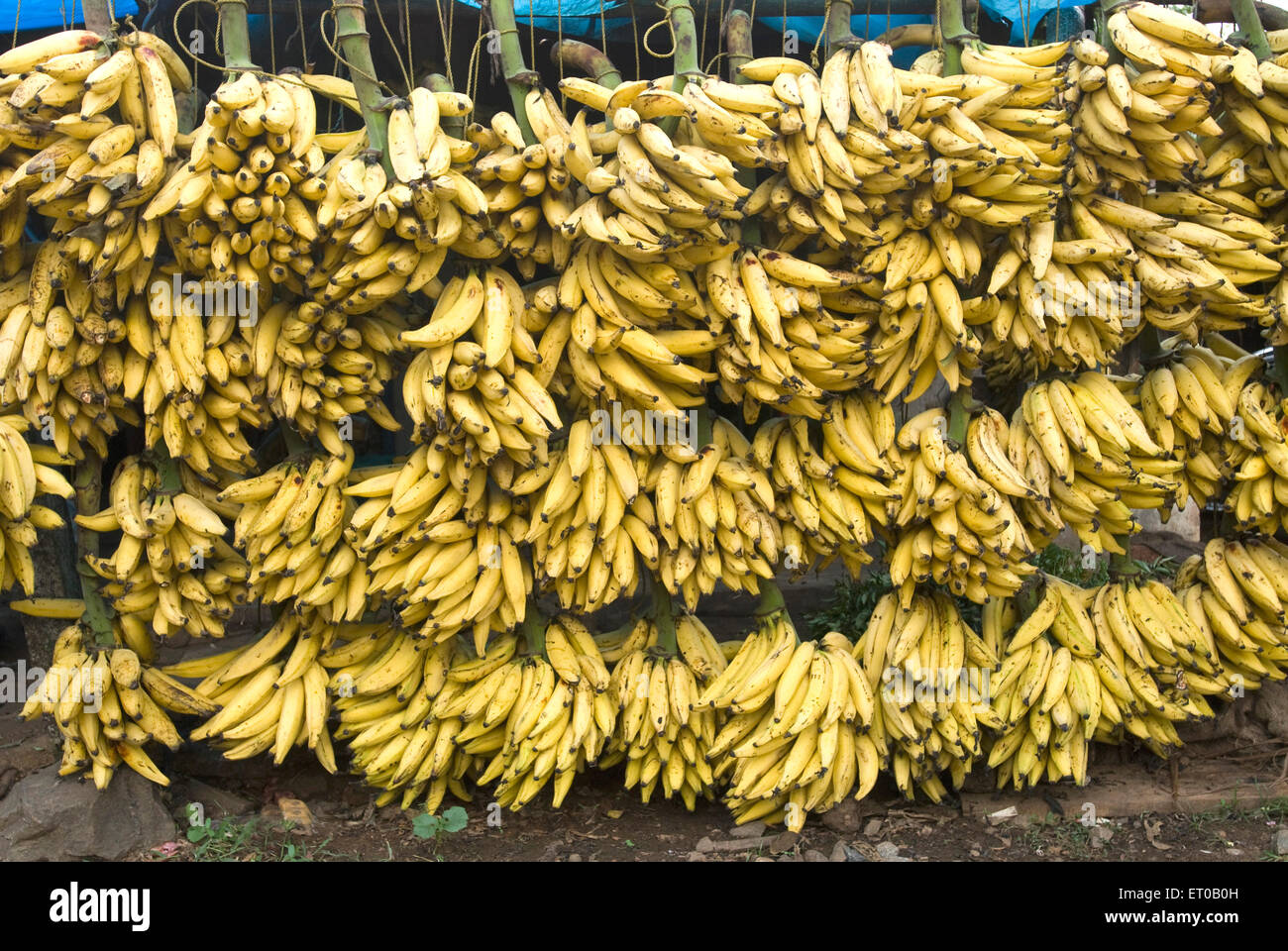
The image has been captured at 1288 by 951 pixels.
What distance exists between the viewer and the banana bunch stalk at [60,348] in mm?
3125

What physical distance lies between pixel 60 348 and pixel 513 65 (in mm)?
1594

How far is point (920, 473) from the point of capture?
3352mm

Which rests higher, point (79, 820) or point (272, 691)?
point (272, 691)

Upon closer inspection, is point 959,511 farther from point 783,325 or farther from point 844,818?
point 844,818

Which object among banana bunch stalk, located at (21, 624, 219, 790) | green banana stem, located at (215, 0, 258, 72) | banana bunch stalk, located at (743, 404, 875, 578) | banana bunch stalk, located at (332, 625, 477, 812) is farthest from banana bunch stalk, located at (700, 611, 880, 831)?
green banana stem, located at (215, 0, 258, 72)

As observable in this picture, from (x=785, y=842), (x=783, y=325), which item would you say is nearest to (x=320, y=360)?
(x=783, y=325)

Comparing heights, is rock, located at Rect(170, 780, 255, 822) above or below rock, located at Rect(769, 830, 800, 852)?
above

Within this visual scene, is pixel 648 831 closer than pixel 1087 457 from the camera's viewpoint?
→ No

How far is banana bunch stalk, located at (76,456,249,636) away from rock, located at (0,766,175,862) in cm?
57

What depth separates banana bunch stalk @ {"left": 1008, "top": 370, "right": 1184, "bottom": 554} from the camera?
3330 millimetres

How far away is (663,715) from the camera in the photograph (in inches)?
137

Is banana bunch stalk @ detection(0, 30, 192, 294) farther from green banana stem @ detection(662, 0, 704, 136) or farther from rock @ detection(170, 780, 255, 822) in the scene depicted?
rock @ detection(170, 780, 255, 822)

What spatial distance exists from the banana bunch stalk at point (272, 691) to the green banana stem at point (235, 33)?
1721mm

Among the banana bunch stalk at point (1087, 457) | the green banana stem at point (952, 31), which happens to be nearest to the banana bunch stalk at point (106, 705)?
the banana bunch stalk at point (1087, 457)
